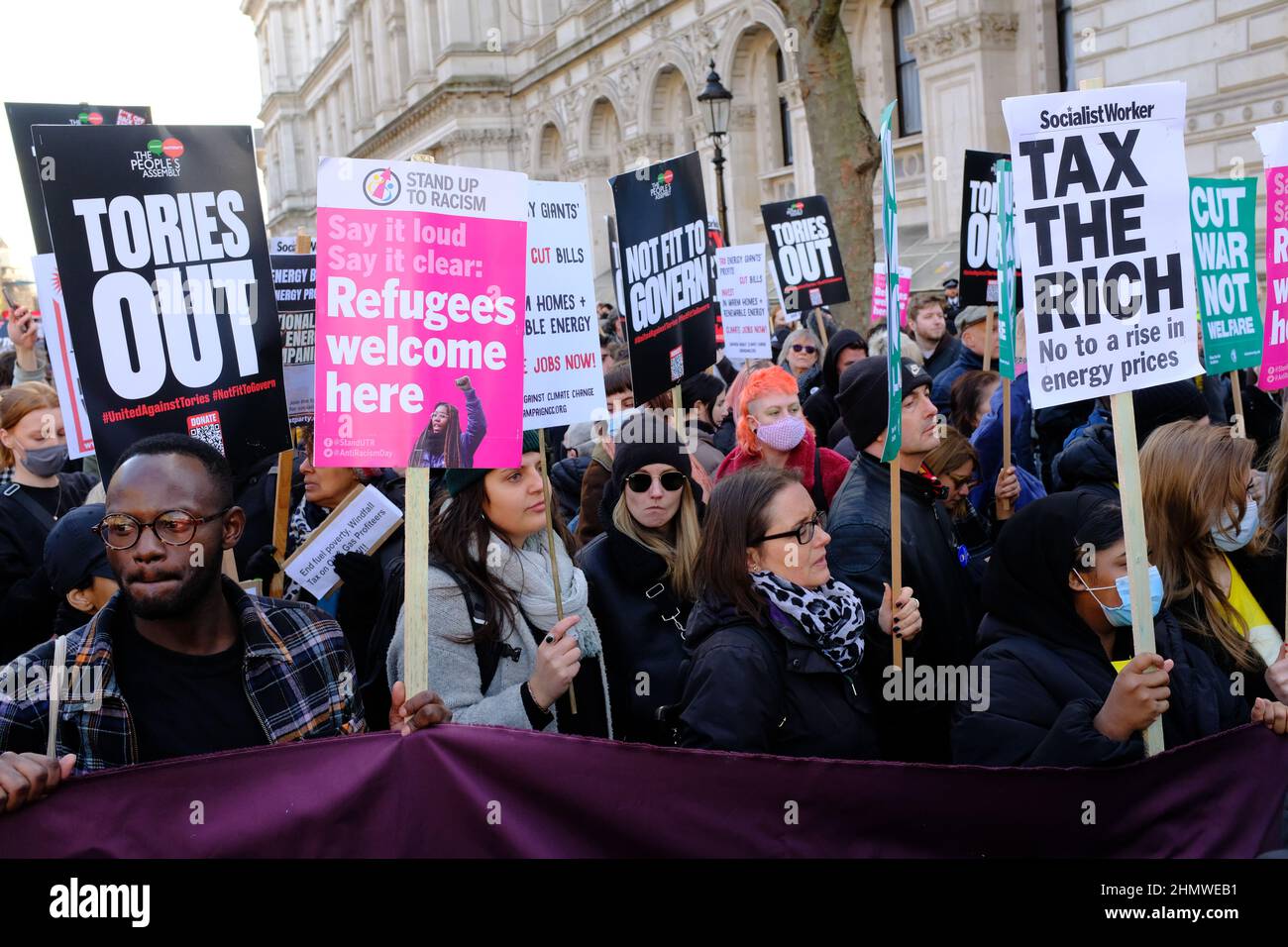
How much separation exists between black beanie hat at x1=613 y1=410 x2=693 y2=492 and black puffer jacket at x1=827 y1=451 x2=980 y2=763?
0.56m

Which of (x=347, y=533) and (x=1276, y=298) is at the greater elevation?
(x=1276, y=298)

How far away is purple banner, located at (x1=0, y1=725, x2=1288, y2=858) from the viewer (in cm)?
264

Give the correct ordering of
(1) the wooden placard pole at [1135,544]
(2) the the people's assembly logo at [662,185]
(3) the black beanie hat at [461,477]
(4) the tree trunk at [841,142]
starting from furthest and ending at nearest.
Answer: (4) the tree trunk at [841,142]
(2) the the people's assembly logo at [662,185]
(3) the black beanie hat at [461,477]
(1) the wooden placard pole at [1135,544]

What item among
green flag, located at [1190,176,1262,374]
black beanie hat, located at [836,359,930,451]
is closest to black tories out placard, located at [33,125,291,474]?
black beanie hat, located at [836,359,930,451]

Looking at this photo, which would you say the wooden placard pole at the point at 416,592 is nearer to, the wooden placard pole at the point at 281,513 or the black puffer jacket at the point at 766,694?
the black puffer jacket at the point at 766,694

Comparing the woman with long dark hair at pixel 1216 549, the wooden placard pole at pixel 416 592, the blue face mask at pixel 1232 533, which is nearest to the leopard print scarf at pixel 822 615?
the wooden placard pole at pixel 416 592

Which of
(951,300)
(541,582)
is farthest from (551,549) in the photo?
(951,300)

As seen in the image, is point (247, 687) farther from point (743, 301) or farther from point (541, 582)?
point (743, 301)

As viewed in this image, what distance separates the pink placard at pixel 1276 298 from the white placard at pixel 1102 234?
84 cm

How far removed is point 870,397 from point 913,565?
0.73 m

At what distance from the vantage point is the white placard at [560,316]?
13.6ft

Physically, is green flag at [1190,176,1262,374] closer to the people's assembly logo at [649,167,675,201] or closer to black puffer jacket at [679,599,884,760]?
the people's assembly logo at [649,167,675,201]

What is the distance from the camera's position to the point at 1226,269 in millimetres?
5598
